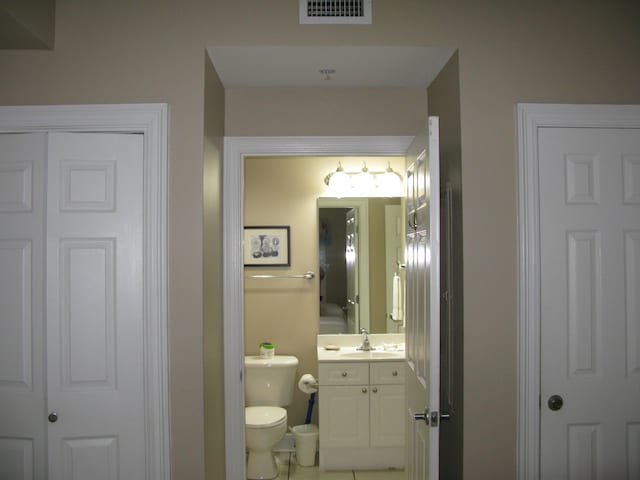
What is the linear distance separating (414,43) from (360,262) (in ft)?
6.80

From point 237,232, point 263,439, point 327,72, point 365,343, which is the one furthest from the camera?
point 365,343

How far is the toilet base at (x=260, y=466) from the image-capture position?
3.45 meters

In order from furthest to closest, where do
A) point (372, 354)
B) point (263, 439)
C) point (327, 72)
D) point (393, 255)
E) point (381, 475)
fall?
point (393, 255), point (372, 354), point (381, 475), point (263, 439), point (327, 72)

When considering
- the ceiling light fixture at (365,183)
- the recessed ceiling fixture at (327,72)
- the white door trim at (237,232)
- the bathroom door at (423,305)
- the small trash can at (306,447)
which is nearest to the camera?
the bathroom door at (423,305)

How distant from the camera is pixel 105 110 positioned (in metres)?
2.12

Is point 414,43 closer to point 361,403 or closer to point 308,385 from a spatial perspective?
point 361,403

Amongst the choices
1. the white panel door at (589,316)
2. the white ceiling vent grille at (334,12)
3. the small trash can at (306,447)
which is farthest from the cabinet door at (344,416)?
the white ceiling vent grille at (334,12)

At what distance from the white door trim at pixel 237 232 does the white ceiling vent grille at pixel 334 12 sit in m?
0.66

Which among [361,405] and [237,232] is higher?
[237,232]

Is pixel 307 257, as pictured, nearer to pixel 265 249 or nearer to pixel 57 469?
pixel 265 249

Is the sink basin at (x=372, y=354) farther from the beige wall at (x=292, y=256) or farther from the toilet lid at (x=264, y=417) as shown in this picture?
the toilet lid at (x=264, y=417)

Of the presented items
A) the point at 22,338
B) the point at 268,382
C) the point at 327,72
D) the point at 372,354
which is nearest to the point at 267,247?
the point at 268,382

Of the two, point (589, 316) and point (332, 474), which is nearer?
point (589, 316)

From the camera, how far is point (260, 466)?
346cm
